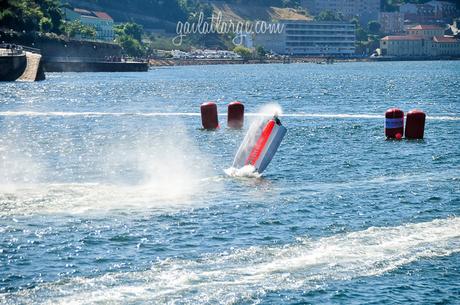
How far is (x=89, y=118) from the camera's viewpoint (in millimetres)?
92625

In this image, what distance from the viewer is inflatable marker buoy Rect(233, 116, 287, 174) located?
167ft

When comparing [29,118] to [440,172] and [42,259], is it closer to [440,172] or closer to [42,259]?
[440,172]

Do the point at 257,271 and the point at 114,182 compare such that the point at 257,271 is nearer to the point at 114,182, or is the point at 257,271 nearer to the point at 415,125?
the point at 114,182

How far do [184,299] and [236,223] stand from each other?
33.5ft

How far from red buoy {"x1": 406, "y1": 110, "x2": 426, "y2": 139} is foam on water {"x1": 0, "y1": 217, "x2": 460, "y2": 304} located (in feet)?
106

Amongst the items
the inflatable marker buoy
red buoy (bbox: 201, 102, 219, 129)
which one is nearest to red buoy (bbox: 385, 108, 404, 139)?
red buoy (bbox: 201, 102, 219, 129)

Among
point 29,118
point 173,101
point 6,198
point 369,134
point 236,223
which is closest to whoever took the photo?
point 236,223

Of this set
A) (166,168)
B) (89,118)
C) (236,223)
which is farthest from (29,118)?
(236,223)

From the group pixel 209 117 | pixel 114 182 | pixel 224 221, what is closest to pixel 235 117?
pixel 209 117

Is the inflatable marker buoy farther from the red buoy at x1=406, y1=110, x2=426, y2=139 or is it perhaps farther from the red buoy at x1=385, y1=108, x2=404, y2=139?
the red buoy at x1=406, y1=110, x2=426, y2=139

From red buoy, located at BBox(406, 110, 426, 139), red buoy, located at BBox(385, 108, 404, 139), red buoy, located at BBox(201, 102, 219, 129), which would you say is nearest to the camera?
red buoy, located at BBox(406, 110, 426, 139)

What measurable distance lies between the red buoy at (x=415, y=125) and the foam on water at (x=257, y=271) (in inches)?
1278

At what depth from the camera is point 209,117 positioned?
7794 cm

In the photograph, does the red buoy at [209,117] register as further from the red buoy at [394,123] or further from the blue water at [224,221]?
the red buoy at [394,123]
